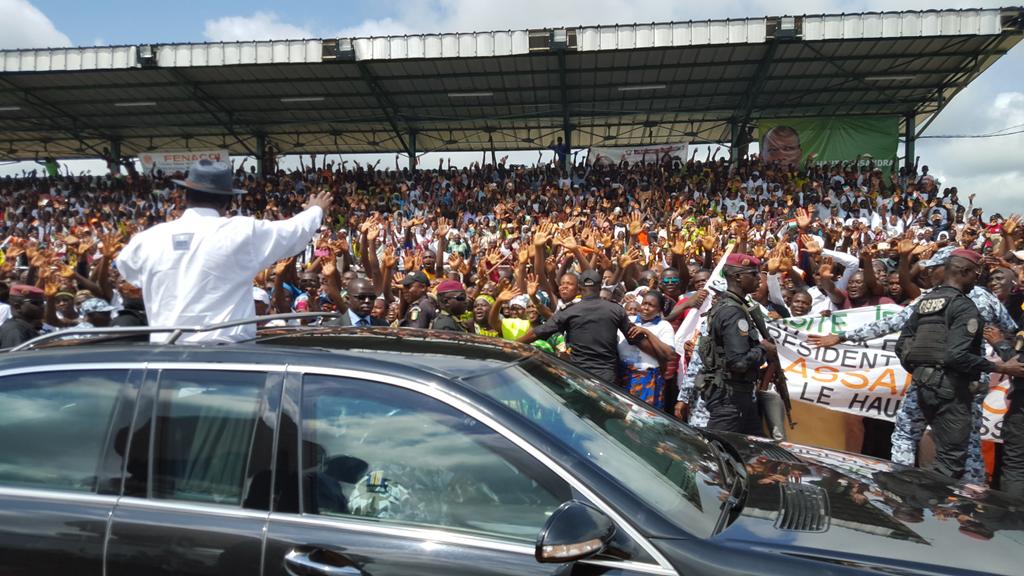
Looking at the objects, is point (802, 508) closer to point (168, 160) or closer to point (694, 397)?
point (694, 397)

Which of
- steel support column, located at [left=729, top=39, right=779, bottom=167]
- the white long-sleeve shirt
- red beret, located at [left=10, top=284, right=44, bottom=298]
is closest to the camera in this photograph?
the white long-sleeve shirt

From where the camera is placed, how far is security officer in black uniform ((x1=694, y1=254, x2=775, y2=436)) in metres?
4.67

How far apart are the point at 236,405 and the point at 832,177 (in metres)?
20.2

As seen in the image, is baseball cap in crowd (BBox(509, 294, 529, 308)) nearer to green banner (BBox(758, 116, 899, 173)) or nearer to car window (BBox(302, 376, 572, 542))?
car window (BBox(302, 376, 572, 542))

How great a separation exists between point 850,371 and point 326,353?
4.74 m

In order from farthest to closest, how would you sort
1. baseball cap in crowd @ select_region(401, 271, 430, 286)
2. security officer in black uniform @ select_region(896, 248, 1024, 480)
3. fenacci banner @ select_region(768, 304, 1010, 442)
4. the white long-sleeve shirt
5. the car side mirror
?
baseball cap in crowd @ select_region(401, 271, 430, 286) < fenacci banner @ select_region(768, 304, 1010, 442) < security officer in black uniform @ select_region(896, 248, 1024, 480) < the white long-sleeve shirt < the car side mirror

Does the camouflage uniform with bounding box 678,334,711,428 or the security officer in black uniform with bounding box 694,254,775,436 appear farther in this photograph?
the camouflage uniform with bounding box 678,334,711,428

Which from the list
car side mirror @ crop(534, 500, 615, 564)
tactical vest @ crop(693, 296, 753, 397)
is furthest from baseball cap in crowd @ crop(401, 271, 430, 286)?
car side mirror @ crop(534, 500, 615, 564)

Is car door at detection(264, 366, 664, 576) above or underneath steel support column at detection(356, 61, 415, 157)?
underneath

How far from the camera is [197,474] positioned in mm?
2213

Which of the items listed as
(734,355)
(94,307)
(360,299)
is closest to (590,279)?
(734,355)

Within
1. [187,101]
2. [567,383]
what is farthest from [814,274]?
[187,101]

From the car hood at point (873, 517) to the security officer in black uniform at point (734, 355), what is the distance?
1.74 m

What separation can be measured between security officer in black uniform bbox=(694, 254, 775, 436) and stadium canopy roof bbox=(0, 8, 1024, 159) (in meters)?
14.6
